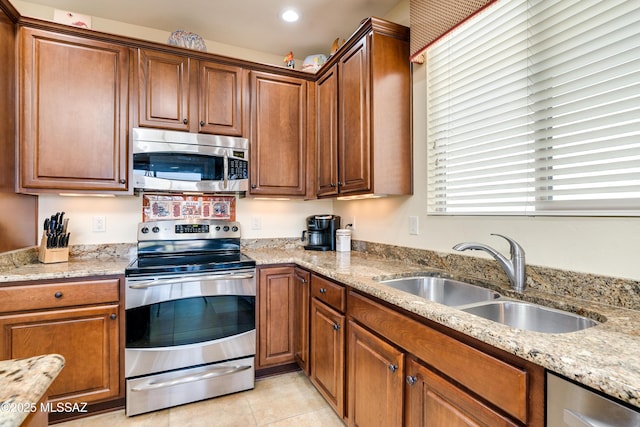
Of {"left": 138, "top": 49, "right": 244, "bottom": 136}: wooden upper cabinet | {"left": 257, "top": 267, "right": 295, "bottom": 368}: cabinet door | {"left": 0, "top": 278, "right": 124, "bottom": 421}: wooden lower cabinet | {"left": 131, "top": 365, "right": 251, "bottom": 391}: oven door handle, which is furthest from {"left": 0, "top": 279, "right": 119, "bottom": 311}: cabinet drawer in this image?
{"left": 138, "top": 49, "right": 244, "bottom": 136}: wooden upper cabinet

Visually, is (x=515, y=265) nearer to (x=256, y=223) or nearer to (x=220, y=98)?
(x=256, y=223)

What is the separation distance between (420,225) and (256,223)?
4.86 ft

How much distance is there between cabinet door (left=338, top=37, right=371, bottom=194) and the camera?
2.04m

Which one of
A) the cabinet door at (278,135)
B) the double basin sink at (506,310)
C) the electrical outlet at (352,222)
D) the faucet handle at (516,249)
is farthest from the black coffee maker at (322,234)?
the faucet handle at (516,249)

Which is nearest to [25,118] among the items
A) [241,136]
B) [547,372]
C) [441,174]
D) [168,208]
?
[168,208]

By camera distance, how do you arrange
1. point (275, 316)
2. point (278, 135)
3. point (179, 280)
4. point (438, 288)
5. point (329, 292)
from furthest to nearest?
1. point (278, 135)
2. point (275, 316)
3. point (179, 280)
4. point (329, 292)
5. point (438, 288)

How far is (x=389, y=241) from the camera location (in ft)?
7.53

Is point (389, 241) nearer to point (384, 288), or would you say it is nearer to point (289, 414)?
point (384, 288)

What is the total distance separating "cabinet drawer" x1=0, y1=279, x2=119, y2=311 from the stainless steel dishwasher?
210 centimetres

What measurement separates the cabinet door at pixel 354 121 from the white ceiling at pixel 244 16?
1.37 feet

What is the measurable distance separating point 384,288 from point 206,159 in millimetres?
1676

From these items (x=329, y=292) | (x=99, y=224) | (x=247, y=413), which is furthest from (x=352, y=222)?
(x=99, y=224)

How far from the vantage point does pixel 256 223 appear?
286cm

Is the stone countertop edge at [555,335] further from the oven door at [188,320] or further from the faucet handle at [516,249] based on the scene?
the oven door at [188,320]
